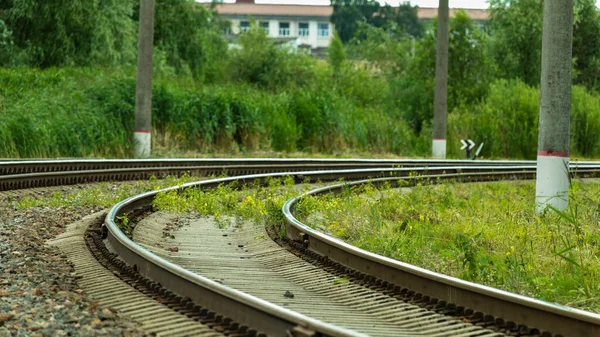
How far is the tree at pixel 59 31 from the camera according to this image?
108 feet

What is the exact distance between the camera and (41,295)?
6590 mm

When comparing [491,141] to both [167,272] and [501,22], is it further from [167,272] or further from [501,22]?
[167,272]

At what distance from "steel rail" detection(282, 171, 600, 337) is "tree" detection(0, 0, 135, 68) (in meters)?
26.0

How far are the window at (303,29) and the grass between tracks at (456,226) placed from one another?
115 m

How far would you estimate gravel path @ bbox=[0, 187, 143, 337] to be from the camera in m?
5.59

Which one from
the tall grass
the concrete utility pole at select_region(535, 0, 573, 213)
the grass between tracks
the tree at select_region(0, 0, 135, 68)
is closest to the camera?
the grass between tracks

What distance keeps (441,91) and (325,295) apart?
73.2ft

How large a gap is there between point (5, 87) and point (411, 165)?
33.6ft

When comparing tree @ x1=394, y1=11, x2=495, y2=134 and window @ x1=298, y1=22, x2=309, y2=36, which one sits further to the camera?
window @ x1=298, y1=22, x2=309, y2=36

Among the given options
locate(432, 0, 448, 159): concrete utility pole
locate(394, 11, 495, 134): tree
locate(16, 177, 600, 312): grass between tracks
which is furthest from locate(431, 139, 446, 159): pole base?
locate(16, 177, 600, 312): grass between tracks

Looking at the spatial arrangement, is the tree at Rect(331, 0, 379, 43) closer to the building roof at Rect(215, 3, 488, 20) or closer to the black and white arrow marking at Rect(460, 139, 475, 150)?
the building roof at Rect(215, 3, 488, 20)

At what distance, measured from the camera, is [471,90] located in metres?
34.7

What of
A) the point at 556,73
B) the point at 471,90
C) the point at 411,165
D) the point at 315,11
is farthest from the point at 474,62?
the point at 315,11

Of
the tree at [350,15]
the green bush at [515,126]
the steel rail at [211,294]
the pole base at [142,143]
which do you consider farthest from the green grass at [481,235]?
the tree at [350,15]
